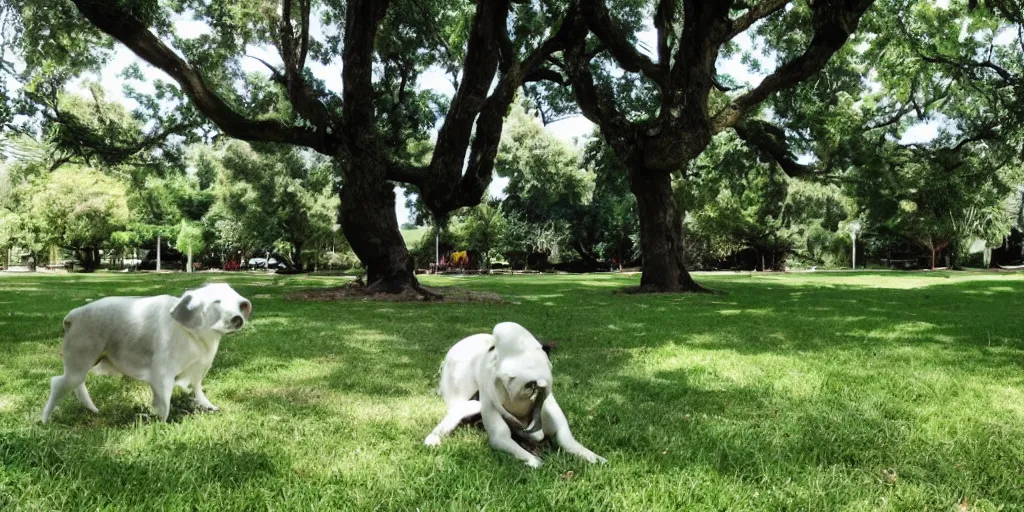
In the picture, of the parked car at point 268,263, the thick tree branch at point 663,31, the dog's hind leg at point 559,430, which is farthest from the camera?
the parked car at point 268,263

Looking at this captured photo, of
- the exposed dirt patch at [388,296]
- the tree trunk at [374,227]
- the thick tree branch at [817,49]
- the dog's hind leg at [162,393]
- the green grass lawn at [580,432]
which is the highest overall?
the thick tree branch at [817,49]

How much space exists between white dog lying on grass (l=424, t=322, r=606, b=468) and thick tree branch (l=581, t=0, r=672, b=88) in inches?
524

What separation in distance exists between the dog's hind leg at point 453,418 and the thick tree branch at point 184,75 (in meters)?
12.3

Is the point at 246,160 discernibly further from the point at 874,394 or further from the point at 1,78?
the point at 874,394

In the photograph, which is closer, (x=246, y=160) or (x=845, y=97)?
(x=845, y=97)

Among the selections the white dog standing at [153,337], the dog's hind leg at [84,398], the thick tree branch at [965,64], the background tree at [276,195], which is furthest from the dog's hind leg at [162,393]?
the background tree at [276,195]

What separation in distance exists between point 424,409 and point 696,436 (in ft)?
5.29

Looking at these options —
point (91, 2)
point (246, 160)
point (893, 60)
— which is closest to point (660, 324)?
point (91, 2)

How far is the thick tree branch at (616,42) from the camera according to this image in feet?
49.0

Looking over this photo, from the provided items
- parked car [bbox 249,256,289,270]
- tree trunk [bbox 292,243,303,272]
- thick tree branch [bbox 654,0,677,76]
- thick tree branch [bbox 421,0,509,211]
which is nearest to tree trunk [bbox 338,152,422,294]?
thick tree branch [bbox 421,0,509,211]

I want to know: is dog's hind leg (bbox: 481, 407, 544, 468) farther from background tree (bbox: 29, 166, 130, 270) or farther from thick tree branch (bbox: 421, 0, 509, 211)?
background tree (bbox: 29, 166, 130, 270)

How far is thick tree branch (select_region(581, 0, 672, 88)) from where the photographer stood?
1495 centimetres

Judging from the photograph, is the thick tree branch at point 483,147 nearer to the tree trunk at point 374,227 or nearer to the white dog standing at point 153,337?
the tree trunk at point 374,227

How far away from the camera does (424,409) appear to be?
12.8 feet
